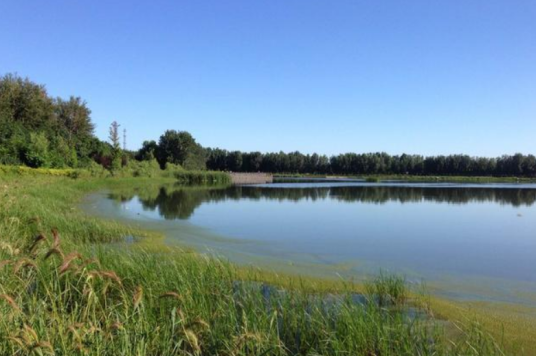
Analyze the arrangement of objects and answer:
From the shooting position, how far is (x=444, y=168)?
98188 millimetres

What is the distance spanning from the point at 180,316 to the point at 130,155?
55993 millimetres

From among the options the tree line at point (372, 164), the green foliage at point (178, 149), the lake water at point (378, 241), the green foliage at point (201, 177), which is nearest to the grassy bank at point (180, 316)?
the lake water at point (378, 241)

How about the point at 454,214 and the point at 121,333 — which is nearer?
the point at 121,333

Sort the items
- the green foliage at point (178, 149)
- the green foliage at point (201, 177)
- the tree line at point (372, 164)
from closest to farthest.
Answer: the green foliage at point (201, 177) < the green foliage at point (178, 149) < the tree line at point (372, 164)

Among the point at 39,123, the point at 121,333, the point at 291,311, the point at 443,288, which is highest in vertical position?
the point at 39,123

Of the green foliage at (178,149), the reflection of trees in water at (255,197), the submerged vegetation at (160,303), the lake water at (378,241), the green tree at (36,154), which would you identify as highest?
the green foliage at (178,149)

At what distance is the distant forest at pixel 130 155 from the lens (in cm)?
3089

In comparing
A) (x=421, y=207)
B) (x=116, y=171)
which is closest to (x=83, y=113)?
(x=116, y=171)

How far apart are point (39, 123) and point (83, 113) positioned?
43.3 feet

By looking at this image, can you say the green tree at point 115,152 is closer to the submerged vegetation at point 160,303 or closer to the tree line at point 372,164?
the submerged vegetation at point 160,303

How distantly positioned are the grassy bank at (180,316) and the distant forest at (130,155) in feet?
86.8

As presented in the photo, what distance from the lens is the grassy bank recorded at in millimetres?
2693

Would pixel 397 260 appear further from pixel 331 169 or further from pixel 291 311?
pixel 331 169

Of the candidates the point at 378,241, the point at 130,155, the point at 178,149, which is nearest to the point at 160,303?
the point at 378,241
